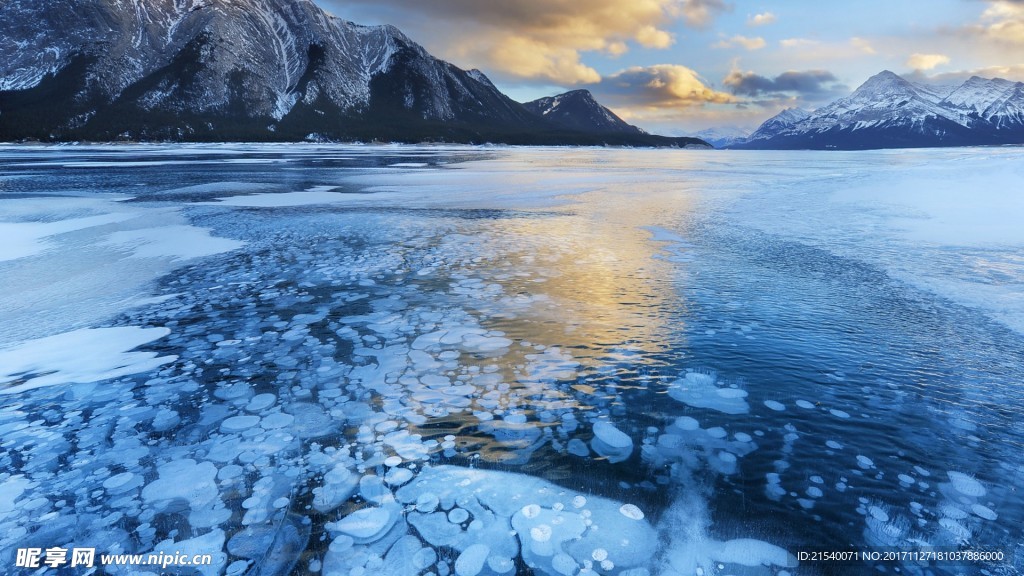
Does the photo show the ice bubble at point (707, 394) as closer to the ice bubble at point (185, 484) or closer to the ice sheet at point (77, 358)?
the ice bubble at point (185, 484)

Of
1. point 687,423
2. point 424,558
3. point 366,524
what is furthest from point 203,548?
point 687,423

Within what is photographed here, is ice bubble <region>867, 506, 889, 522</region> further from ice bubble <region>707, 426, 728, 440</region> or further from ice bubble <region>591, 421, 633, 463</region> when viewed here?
ice bubble <region>591, 421, 633, 463</region>

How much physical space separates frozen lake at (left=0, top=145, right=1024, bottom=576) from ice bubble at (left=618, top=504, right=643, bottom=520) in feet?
0.04

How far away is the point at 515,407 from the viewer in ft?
15.0

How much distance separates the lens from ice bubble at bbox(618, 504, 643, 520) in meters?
3.24

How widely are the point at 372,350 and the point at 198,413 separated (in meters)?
1.86

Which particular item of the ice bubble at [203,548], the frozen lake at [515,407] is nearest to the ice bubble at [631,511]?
the frozen lake at [515,407]

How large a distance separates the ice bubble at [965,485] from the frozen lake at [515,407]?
0.05 ft

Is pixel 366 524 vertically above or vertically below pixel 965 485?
below

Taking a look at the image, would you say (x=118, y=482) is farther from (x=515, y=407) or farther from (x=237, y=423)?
(x=515, y=407)

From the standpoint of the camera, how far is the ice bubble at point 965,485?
11.2 feet

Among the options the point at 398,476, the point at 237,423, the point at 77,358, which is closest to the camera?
the point at 398,476

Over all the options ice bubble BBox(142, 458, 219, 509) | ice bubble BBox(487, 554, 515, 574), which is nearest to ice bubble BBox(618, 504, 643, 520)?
ice bubble BBox(487, 554, 515, 574)

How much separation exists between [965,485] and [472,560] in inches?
139
